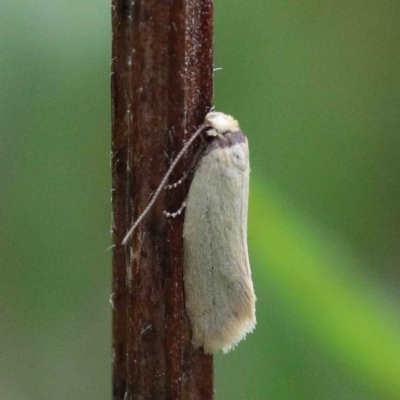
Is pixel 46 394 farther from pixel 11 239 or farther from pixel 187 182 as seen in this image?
pixel 187 182

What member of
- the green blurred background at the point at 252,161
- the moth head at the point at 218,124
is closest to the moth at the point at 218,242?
the moth head at the point at 218,124

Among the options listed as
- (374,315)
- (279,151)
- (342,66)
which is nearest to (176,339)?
(374,315)

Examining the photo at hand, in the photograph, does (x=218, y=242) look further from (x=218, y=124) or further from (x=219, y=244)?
(x=218, y=124)

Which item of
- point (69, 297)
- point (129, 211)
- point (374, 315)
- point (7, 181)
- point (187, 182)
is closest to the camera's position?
point (129, 211)

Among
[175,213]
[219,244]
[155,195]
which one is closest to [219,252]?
[219,244]

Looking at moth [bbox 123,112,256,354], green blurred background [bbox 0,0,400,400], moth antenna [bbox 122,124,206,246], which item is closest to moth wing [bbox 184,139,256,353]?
moth [bbox 123,112,256,354]

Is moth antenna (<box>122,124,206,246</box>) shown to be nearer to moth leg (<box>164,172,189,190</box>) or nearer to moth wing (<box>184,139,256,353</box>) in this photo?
moth leg (<box>164,172,189,190</box>)

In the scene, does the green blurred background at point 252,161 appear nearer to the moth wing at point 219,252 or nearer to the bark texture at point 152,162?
the moth wing at point 219,252
